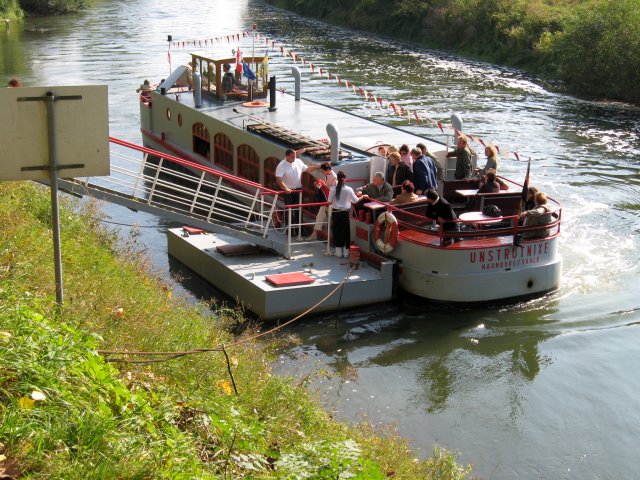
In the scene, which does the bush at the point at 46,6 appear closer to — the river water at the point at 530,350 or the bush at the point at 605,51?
the river water at the point at 530,350

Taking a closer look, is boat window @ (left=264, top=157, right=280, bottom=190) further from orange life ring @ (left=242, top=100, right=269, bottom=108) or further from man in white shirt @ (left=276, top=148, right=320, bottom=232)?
orange life ring @ (left=242, top=100, right=269, bottom=108)

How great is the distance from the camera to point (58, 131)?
684 centimetres

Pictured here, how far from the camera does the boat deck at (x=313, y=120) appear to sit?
60.6 ft

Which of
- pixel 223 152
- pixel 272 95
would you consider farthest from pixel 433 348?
pixel 272 95

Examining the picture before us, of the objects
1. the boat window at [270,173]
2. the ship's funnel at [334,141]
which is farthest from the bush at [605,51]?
the ship's funnel at [334,141]

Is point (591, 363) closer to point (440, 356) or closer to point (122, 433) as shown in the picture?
point (440, 356)

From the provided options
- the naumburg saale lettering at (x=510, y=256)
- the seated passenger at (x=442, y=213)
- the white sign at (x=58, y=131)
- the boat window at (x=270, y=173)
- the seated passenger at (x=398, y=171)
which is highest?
the white sign at (x=58, y=131)

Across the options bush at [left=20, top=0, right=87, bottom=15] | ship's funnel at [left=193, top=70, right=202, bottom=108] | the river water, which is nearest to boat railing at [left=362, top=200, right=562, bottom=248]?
the river water

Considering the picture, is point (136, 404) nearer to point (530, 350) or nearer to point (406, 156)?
point (530, 350)

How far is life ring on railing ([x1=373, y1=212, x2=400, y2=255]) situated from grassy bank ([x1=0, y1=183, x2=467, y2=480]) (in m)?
4.97

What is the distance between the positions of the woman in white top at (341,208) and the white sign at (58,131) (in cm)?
862

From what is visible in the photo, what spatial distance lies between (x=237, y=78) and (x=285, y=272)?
401 inches

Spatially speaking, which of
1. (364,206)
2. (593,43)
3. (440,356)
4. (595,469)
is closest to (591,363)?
(440,356)

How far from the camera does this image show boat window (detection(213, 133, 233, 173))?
21.1 metres
